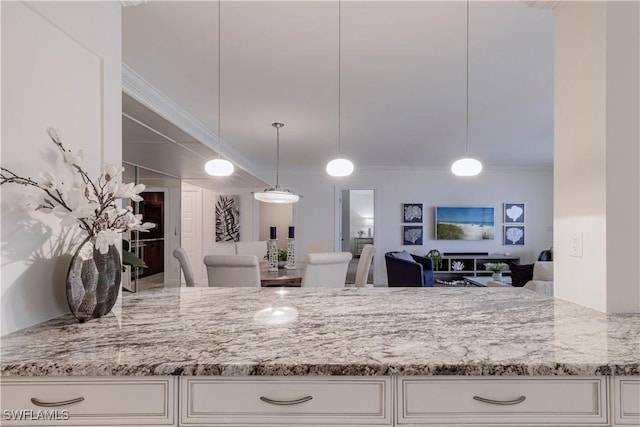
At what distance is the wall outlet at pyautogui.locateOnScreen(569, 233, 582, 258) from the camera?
1569 millimetres

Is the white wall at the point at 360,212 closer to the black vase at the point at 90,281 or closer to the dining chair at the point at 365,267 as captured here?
the dining chair at the point at 365,267

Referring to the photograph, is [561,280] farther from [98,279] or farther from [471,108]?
[471,108]

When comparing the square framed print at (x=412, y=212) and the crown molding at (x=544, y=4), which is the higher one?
the crown molding at (x=544, y=4)

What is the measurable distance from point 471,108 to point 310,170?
416 centimetres

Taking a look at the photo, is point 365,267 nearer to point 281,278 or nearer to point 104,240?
point 281,278

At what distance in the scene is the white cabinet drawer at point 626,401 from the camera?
0.95 meters

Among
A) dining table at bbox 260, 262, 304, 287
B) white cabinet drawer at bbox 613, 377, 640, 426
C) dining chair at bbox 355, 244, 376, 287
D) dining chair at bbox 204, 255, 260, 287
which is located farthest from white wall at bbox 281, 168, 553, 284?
white cabinet drawer at bbox 613, 377, 640, 426

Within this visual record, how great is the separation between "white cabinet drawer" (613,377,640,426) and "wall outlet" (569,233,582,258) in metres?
0.74

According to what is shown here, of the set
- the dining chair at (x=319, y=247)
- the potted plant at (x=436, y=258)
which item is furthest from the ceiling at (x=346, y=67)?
the potted plant at (x=436, y=258)

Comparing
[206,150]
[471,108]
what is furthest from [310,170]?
[471,108]

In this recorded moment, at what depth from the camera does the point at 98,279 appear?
1267mm

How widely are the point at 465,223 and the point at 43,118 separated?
7.29 m

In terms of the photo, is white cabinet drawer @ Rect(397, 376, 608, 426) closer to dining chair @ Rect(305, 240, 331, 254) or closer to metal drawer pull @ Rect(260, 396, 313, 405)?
metal drawer pull @ Rect(260, 396, 313, 405)

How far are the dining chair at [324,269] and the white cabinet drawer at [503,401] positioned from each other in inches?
81.8
